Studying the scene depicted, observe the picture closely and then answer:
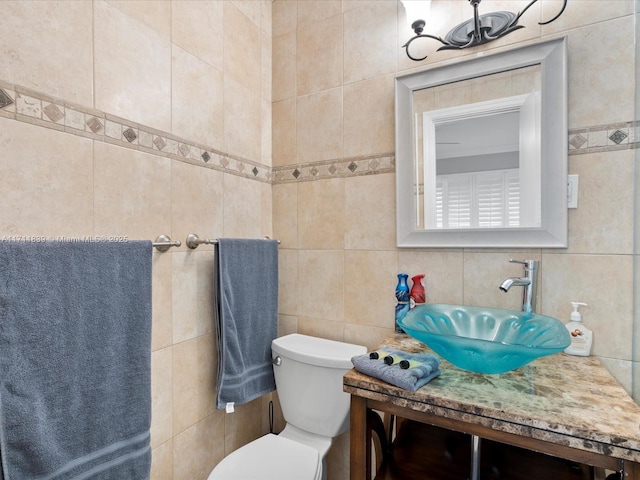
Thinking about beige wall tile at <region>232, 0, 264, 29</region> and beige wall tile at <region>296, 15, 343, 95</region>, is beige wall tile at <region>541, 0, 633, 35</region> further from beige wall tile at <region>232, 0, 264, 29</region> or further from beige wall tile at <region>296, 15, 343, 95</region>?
beige wall tile at <region>232, 0, 264, 29</region>

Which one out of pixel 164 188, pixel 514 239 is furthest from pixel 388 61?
pixel 164 188

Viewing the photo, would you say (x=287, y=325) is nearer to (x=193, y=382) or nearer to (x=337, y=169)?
(x=193, y=382)

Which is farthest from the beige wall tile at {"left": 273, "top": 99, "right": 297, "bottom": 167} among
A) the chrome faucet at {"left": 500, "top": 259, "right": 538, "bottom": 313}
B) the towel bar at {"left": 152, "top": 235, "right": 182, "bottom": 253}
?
the chrome faucet at {"left": 500, "top": 259, "right": 538, "bottom": 313}

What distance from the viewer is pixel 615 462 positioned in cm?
69

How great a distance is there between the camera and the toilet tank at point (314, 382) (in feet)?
4.44

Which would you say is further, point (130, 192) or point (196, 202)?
point (196, 202)

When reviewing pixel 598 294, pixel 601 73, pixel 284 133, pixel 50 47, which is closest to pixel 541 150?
pixel 601 73

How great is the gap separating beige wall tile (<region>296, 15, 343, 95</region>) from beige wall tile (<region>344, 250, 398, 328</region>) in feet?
2.79

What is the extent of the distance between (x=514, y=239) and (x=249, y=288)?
3.55ft

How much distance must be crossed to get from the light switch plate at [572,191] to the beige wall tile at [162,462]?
1679 millimetres

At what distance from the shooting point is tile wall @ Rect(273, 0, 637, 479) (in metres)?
1.10

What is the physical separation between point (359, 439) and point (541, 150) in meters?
1.13

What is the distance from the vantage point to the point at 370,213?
1546 mm

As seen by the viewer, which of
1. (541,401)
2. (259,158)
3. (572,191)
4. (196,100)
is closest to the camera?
(541,401)
